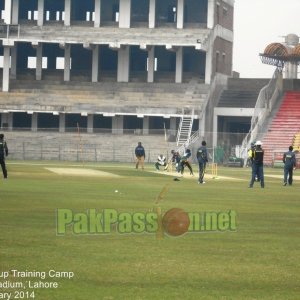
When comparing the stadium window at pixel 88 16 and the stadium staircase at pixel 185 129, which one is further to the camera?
the stadium window at pixel 88 16

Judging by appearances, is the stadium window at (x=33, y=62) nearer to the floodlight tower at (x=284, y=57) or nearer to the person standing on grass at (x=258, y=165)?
the floodlight tower at (x=284, y=57)

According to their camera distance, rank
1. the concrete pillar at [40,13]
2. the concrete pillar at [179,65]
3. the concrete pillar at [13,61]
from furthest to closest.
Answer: the concrete pillar at [13,61] < the concrete pillar at [40,13] < the concrete pillar at [179,65]

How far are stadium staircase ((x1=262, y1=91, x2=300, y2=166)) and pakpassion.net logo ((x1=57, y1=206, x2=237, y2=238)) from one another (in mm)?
60015

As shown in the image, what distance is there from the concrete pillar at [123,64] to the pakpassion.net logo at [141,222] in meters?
75.1

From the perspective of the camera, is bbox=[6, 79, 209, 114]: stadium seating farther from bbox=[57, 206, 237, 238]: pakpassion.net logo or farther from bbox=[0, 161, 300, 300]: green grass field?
bbox=[57, 206, 237, 238]: pakpassion.net logo

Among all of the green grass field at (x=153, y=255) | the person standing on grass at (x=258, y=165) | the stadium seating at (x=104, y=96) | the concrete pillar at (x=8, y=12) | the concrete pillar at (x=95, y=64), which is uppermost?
the concrete pillar at (x=8, y=12)

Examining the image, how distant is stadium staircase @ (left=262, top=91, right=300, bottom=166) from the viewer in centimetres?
9069

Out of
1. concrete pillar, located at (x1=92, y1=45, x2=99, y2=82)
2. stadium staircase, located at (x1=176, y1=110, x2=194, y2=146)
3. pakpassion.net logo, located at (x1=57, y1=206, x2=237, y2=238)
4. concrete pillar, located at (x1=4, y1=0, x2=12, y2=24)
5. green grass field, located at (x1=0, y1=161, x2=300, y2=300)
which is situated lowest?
green grass field, located at (x1=0, y1=161, x2=300, y2=300)

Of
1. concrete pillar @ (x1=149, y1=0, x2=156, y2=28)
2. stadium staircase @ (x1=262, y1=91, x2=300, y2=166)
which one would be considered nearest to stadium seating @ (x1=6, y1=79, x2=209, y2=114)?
concrete pillar @ (x1=149, y1=0, x2=156, y2=28)

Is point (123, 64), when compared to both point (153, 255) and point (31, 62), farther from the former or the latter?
point (153, 255)

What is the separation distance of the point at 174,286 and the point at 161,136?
76.6 meters

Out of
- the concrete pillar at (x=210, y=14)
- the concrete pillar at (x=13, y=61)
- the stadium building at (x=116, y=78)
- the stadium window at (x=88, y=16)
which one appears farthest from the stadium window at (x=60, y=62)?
the concrete pillar at (x=210, y=14)

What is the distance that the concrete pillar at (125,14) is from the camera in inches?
4166

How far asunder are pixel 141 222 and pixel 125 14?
80409mm
